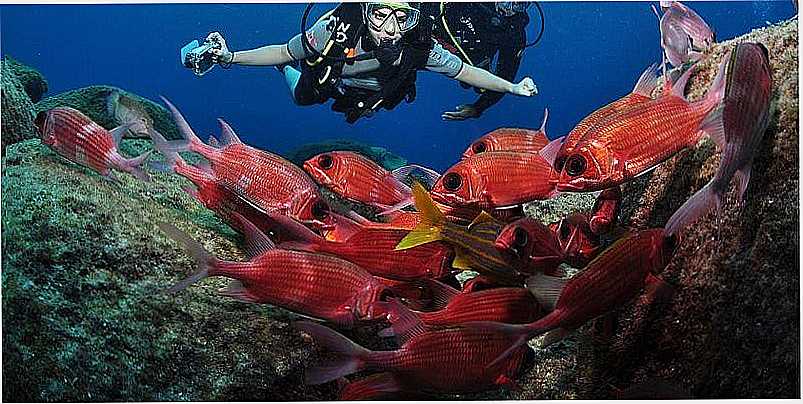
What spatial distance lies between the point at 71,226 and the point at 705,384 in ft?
6.94

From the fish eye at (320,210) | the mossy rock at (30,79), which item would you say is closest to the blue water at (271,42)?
the mossy rock at (30,79)

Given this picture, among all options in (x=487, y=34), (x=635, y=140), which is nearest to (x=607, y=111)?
(x=635, y=140)

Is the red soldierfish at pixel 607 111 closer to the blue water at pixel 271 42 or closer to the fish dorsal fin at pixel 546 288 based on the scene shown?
the blue water at pixel 271 42

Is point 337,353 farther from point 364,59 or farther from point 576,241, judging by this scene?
point 364,59

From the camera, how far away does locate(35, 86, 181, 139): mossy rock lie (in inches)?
93.7

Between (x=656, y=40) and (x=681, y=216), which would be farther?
(x=656, y=40)

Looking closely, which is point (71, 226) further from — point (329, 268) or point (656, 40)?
point (656, 40)

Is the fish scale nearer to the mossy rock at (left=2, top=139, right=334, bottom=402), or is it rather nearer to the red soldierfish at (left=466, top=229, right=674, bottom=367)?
the red soldierfish at (left=466, top=229, right=674, bottom=367)

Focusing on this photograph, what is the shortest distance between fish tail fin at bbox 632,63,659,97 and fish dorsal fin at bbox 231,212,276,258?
→ 1380 mm

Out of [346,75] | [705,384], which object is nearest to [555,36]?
[346,75]

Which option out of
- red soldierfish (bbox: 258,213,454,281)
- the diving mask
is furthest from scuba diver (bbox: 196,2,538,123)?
red soldierfish (bbox: 258,213,454,281)

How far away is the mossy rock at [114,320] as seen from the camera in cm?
208

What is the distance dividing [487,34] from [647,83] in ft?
2.20

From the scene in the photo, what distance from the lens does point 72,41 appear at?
8.33ft
